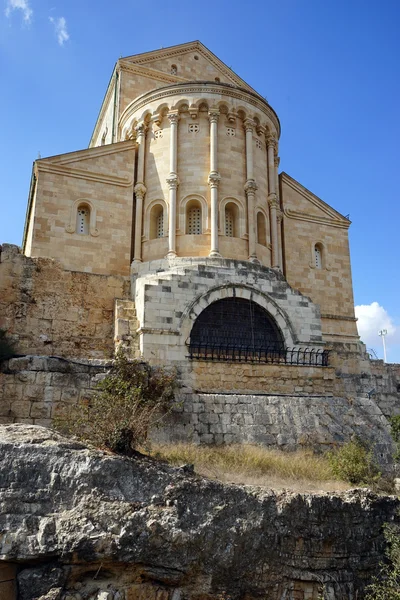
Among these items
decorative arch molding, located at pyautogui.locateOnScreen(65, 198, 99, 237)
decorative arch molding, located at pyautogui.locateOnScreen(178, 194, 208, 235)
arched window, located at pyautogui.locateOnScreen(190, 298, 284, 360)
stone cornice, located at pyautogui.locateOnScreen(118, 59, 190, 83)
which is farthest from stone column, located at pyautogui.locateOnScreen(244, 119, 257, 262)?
stone cornice, located at pyautogui.locateOnScreen(118, 59, 190, 83)

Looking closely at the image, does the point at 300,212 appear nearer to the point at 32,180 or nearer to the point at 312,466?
the point at 32,180

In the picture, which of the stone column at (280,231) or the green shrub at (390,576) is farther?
the stone column at (280,231)

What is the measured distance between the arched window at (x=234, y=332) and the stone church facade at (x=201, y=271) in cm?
4

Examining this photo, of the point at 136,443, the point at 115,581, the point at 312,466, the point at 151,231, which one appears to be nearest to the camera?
the point at 115,581

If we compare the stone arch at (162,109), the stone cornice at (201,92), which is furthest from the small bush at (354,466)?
the stone arch at (162,109)

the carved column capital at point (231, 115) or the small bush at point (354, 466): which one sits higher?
the carved column capital at point (231, 115)

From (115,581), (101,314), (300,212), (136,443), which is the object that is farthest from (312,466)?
(300,212)

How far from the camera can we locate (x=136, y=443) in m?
10.4

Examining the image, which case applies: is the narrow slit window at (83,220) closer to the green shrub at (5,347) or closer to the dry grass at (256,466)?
the green shrub at (5,347)

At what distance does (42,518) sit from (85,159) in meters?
13.8

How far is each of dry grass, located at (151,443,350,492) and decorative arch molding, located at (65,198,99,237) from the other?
29.5 ft

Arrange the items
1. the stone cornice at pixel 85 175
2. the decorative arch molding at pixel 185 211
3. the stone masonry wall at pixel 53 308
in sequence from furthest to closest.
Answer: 1. the decorative arch molding at pixel 185 211
2. the stone cornice at pixel 85 175
3. the stone masonry wall at pixel 53 308

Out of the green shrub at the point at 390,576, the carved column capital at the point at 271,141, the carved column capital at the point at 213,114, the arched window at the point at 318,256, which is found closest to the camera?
the green shrub at the point at 390,576

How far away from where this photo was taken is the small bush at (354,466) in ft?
37.5
